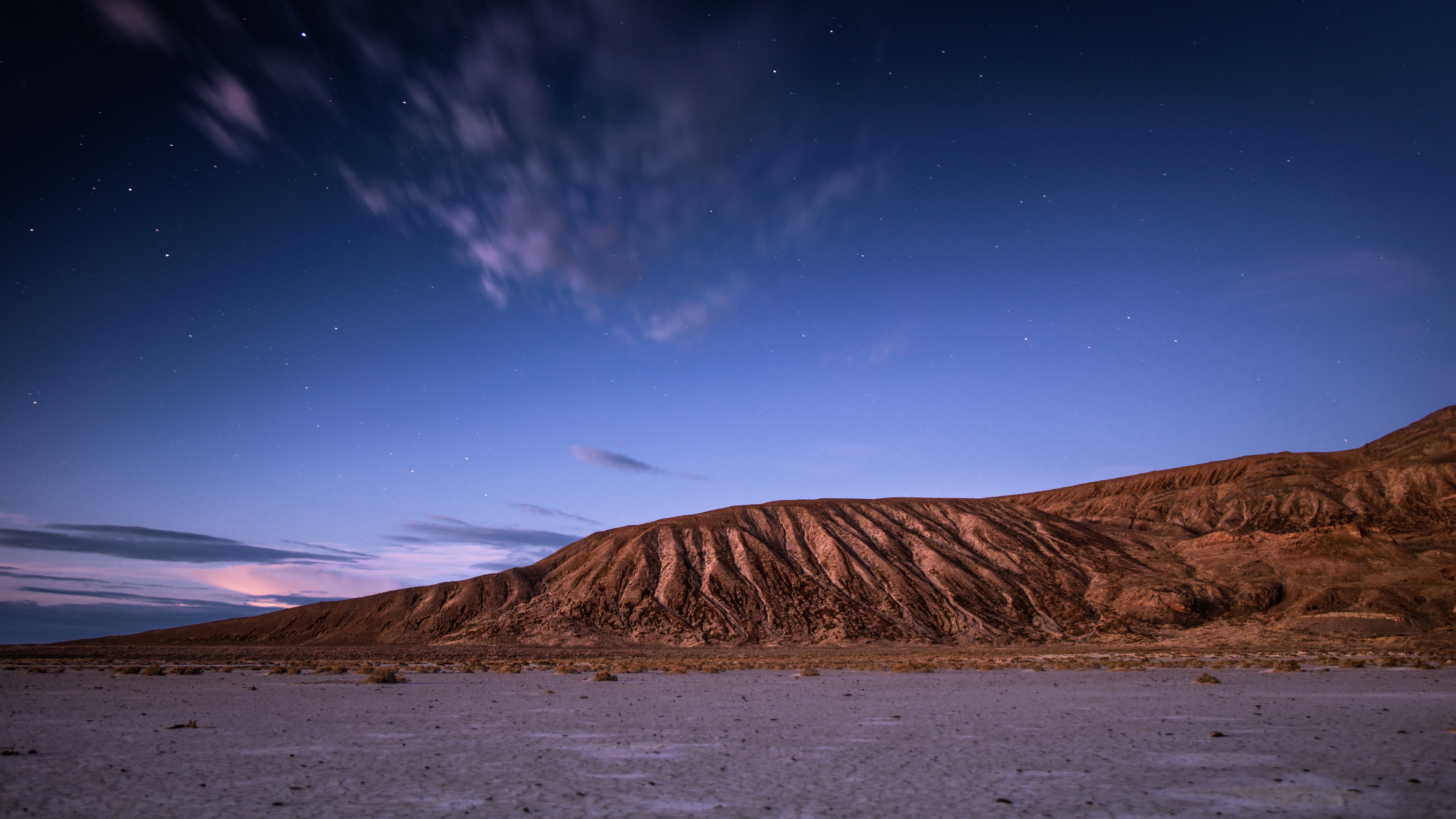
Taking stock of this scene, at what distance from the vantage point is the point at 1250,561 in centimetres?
7800

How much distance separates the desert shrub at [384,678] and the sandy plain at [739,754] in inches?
220

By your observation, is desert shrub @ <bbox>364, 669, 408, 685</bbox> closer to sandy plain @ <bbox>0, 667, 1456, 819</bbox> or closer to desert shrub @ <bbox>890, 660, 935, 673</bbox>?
sandy plain @ <bbox>0, 667, 1456, 819</bbox>

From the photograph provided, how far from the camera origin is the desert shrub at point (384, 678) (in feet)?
89.8

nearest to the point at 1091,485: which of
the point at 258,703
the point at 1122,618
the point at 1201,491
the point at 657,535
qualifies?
the point at 1201,491

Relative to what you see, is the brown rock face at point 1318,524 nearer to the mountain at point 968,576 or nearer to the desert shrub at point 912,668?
the mountain at point 968,576

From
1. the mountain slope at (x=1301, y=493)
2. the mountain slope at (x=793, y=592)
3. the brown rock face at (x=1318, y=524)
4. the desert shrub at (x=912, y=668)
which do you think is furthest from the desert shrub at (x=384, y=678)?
the mountain slope at (x=1301, y=493)

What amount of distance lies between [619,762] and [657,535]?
79.9 meters

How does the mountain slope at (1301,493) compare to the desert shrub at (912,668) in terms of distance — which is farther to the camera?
the mountain slope at (1301,493)

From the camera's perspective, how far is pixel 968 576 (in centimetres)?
8094

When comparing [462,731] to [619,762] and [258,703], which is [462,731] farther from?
[258,703]

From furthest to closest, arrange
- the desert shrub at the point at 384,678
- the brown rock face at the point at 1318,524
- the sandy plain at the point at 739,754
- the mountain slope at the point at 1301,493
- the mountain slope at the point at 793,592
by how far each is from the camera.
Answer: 1. the mountain slope at the point at 1301,493
2. the mountain slope at the point at 793,592
3. the brown rock face at the point at 1318,524
4. the desert shrub at the point at 384,678
5. the sandy plain at the point at 739,754

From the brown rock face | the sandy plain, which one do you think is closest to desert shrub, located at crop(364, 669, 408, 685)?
the sandy plain

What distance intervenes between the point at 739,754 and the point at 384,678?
21219 millimetres

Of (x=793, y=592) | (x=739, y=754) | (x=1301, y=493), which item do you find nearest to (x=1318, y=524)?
(x=1301, y=493)
